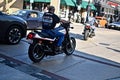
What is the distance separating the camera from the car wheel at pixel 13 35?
11255 mm

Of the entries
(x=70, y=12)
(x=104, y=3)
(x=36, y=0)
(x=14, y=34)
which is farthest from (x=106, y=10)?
(x=14, y=34)

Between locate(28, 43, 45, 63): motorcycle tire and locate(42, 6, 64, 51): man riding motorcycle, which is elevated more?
locate(42, 6, 64, 51): man riding motorcycle

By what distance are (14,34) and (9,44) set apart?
411 mm

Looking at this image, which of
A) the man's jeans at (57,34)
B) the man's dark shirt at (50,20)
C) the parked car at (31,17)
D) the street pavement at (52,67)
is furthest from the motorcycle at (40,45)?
the parked car at (31,17)

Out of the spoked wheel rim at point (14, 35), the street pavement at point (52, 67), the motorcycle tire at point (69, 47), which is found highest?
the spoked wheel rim at point (14, 35)

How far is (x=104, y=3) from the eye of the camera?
53.7 meters

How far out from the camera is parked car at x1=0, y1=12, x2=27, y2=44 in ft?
36.2

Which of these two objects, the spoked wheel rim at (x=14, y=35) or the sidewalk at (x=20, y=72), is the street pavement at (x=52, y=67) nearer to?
the sidewalk at (x=20, y=72)

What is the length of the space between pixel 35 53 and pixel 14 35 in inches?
108

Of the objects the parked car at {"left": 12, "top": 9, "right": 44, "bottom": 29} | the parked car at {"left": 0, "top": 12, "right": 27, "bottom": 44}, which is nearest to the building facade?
the parked car at {"left": 12, "top": 9, "right": 44, "bottom": 29}

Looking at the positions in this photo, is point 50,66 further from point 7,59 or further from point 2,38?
point 2,38

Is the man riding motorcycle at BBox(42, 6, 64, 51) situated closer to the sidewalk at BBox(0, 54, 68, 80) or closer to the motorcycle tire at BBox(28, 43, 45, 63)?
the motorcycle tire at BBox(28, 43, 45, 63)

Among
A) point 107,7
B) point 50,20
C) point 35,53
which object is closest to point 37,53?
point 35,53

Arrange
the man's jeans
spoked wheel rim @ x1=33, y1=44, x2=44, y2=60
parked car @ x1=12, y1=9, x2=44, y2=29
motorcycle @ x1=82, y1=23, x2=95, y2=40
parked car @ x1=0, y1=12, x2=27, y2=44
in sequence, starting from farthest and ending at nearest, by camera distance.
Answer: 1. parked car @ x1=12, y1=9, x2=44, y2=29
2. motorcycle @ x1=82, y1=23, x2=95, y2=40
3. parked car @ x1=0, y1=12, x2=27, y2=44
4. the man's jeans
5. spoked wheel rim @ x1=33, y1=44, x2=44, y2=60
